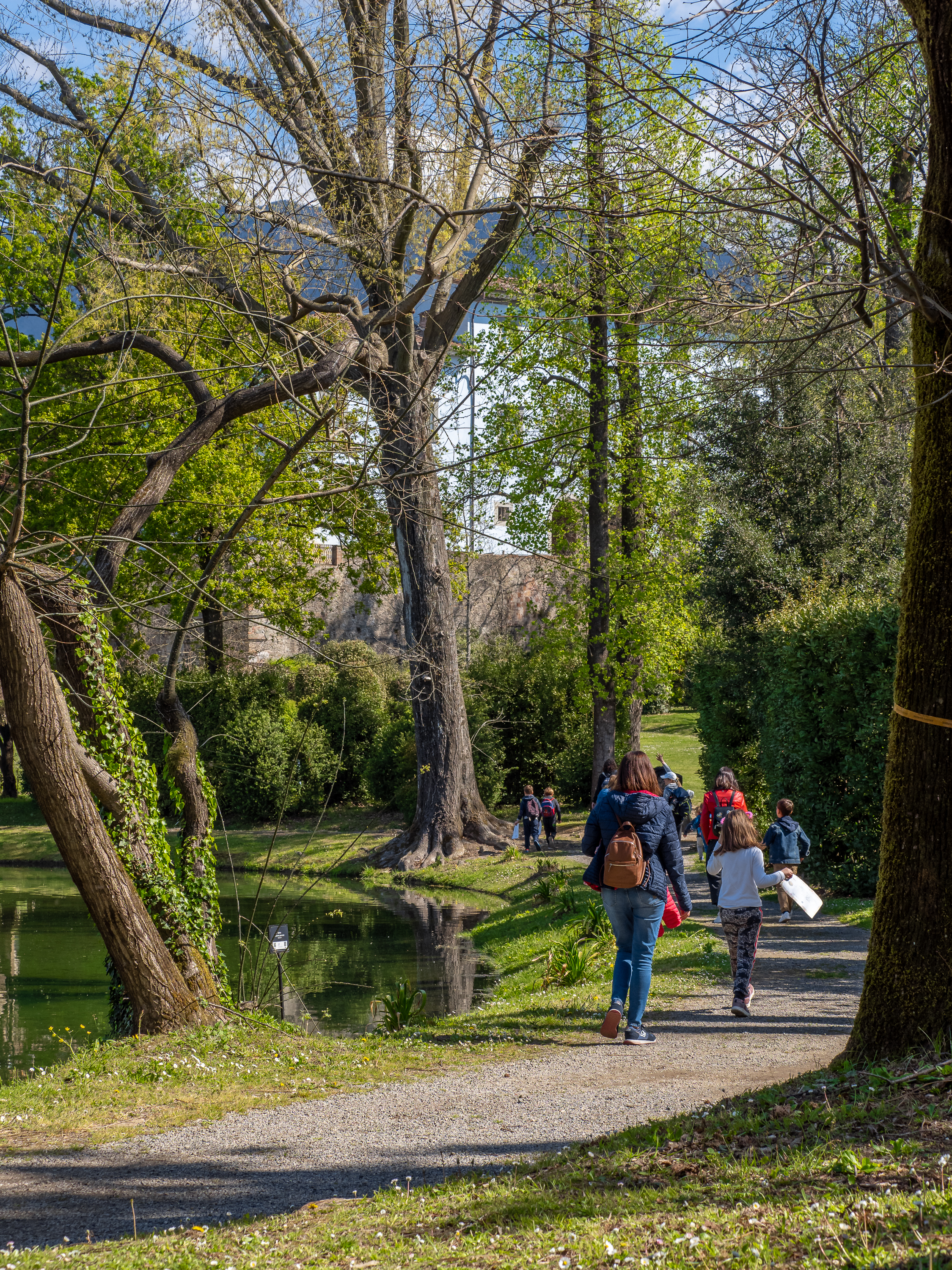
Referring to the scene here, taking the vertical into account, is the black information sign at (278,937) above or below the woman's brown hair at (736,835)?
below

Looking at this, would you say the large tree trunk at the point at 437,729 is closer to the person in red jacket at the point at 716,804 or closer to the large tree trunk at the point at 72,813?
the person in red jacket at the point at 716,804

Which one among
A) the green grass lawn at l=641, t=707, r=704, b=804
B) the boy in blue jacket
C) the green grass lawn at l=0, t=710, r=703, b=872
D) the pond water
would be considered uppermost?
the boy in blue jacket

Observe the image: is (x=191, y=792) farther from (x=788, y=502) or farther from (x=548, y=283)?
(x=788, y=502)

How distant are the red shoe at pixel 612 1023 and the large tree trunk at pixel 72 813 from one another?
134 inches

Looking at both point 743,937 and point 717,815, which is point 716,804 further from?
point 743,937

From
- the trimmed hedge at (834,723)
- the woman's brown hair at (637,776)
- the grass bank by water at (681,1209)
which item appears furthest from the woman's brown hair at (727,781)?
the grass bank by water at (681,1209)

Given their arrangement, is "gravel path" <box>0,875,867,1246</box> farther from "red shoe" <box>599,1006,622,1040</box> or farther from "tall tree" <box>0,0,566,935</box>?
"tall tree" <box>0,0,566,935</box>

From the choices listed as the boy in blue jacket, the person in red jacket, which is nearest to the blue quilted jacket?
the person in red jacket

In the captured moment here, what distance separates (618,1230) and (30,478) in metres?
5.60

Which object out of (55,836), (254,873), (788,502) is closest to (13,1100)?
(55,836)

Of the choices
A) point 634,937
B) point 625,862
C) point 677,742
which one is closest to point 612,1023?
point 634,937

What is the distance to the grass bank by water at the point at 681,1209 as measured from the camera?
11.7ft

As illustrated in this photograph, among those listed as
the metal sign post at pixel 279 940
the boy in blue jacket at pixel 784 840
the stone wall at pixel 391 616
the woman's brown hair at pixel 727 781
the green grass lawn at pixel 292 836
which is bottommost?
the green grass lawn at pixel 292 836

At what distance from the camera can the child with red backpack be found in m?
25.6
